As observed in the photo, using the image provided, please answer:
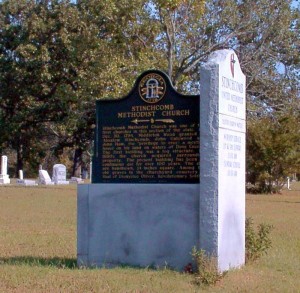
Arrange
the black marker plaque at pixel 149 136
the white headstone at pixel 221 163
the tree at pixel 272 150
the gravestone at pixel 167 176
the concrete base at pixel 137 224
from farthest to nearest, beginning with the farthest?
the tree at pixel 272 150 < the black marker plaque at pixel 149 136 < the concrete base at pixel 137 224 < the gravestone at pixel 167 176 < the white headstone at pixel 221 163

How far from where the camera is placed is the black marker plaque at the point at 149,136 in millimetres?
10094

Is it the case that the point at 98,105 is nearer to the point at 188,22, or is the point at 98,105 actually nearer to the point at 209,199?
the point at 209,199

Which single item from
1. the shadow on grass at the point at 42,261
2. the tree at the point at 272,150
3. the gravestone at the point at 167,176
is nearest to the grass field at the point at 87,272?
the shadow on grass at the point at 42,261

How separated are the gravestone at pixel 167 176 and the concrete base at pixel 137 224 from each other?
14mm

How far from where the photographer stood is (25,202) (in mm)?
25000

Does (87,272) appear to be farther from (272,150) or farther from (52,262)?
(272,150)

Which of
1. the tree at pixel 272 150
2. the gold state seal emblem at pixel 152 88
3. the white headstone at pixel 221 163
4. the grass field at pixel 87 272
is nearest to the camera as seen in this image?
the grass field at pixel 87 272

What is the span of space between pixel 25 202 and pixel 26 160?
30.0 metres

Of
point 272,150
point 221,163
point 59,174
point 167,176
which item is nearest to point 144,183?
point 167,176

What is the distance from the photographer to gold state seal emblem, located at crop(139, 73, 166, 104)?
1032cm

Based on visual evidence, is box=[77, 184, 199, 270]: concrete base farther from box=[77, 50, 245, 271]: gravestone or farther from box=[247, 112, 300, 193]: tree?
box=[247, 112, 300, 193]: tree

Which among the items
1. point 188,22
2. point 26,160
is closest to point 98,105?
point 188,22

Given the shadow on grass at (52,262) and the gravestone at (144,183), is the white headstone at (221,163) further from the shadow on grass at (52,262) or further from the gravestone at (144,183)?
the shadow on grass at (52,262)

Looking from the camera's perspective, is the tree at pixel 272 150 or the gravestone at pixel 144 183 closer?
the gravestone at pixel 144 183
